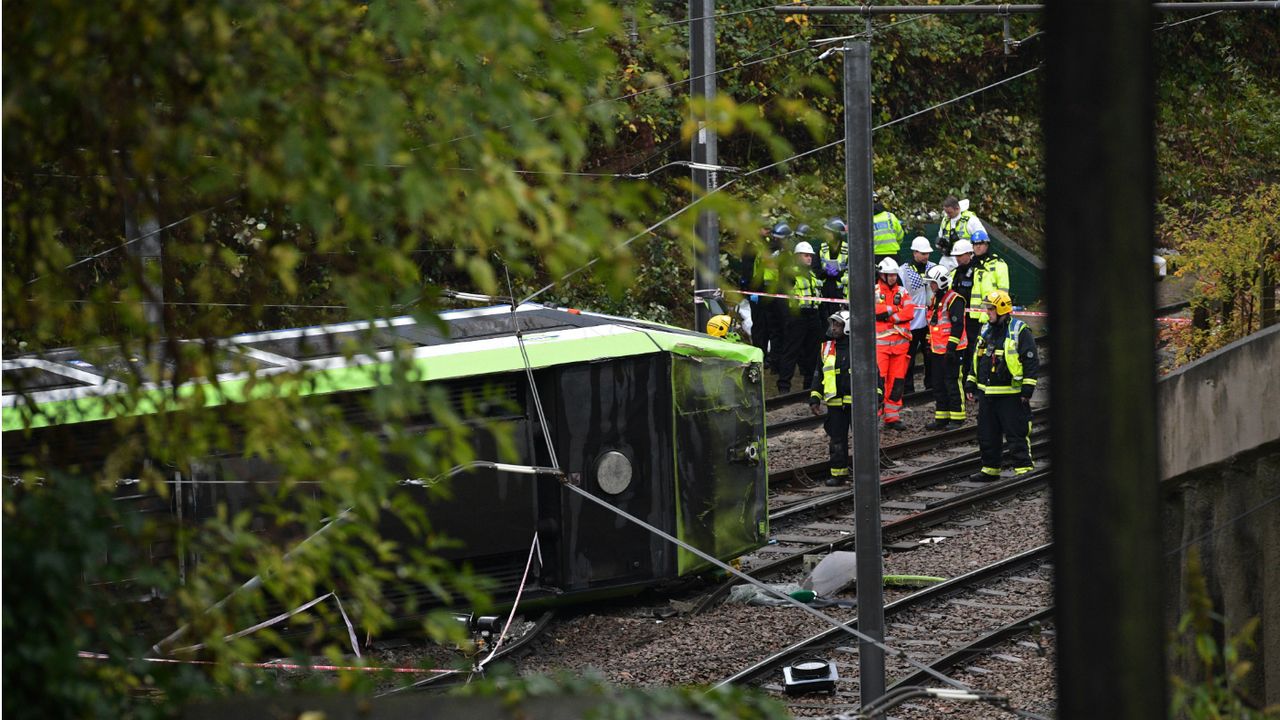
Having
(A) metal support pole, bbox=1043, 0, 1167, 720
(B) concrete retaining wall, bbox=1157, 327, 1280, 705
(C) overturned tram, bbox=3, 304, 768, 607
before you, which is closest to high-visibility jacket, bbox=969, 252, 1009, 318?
(C) overturned tram, bbox=3, 304, 768, 607

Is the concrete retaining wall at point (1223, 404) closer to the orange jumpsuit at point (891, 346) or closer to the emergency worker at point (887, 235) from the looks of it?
the orange jumpsuit at point (891, 346)

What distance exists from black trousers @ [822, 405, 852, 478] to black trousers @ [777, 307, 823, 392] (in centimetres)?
400

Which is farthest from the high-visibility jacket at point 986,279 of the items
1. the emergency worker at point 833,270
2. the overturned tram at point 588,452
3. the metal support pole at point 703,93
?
the overturned tram at point 588,452

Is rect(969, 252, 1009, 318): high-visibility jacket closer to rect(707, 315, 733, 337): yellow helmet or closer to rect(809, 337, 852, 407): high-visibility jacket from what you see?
rect(809, 337, 852, 407): high-visibility jacket

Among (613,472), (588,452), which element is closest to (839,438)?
(613,472)

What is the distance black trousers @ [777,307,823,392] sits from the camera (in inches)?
829

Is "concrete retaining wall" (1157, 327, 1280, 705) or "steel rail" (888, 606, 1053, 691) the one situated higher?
"concrete retaining wall" (1157, 327, 1280, 705)

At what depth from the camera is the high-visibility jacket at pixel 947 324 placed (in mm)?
18500

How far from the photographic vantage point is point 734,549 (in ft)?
40.7

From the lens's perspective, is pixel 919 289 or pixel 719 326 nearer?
pixel 719 326

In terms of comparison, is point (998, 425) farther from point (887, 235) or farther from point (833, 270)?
point (887, 235)

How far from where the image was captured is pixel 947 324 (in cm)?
1925

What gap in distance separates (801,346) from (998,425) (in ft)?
17.0

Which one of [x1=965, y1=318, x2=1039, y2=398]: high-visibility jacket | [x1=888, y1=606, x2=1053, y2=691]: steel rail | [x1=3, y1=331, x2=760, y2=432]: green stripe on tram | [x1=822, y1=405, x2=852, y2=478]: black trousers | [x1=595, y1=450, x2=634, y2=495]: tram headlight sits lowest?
[x1=888, y1=606, x2=1053, y2=691]: steel rail
